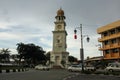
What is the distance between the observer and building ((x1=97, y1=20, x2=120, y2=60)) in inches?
2803

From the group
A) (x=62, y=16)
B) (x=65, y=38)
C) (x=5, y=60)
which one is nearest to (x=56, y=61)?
(x=65, y=38)

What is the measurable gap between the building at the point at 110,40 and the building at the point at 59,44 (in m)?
21.0

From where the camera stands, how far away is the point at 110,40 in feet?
252

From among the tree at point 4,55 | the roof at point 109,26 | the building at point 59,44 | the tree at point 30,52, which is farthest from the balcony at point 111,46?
the tree at point 4,55

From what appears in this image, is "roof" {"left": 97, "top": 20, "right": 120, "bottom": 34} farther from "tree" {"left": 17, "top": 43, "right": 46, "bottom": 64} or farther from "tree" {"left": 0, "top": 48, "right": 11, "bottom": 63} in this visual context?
"tree" {"left": 0, "top": 48, "right": 11, "bottom": 63}

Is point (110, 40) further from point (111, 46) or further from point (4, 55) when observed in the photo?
point (4, 55)

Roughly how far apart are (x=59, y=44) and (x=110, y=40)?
28.8 meters

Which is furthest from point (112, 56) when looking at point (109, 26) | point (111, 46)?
point (109, 26)

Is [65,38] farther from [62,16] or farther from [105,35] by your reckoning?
[105,35]

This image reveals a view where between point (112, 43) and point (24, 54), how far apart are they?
53124 millimetres

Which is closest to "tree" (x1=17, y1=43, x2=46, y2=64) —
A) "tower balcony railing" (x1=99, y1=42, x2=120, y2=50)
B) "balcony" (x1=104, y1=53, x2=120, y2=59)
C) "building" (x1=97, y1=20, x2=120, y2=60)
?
"building" (x1=97, y1=20, x2=120, y2=60)

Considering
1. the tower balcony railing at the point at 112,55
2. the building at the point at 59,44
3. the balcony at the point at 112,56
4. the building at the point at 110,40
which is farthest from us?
the building at the point at 59,44

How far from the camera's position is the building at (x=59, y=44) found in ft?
327

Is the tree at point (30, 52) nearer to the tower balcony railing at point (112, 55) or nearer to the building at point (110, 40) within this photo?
the building at point (110, 40)
